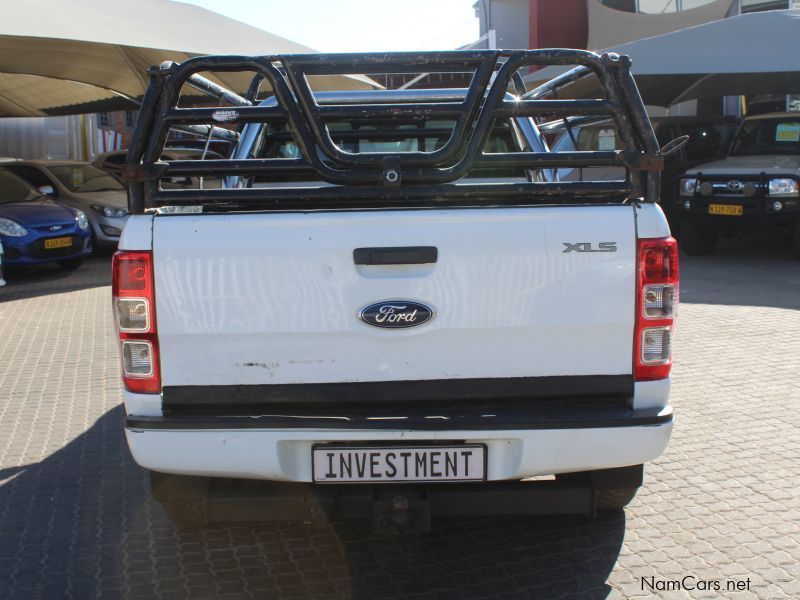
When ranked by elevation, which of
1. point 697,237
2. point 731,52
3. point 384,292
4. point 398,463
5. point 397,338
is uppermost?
point 731,52

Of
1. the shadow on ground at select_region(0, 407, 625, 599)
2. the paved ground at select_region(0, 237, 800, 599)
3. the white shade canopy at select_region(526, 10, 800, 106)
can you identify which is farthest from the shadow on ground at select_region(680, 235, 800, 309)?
the shadow on ground at select_region(0, 407, 625, 599)

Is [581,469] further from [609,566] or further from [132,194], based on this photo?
[132,194]

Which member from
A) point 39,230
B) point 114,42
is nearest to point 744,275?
point 39,230

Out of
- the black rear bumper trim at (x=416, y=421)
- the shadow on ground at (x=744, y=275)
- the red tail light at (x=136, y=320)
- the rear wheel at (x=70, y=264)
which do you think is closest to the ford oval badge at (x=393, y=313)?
the black rear bumper trim at (x=416, y=421)

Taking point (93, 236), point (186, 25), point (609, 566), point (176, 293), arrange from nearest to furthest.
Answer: point (176, 293), point (609, 566), point (93, 236), point (186, 25)

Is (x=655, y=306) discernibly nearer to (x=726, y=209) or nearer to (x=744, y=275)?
(x=744, y=275)

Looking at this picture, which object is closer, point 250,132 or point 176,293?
point 176,293

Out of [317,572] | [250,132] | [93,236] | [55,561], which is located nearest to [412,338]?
[317,572]

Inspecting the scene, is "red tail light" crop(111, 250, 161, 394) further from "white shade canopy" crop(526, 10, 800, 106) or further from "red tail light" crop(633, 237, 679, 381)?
"white shade canopy" crop(526, 10, 800, 106)

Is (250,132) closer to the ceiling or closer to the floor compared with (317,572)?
closer to the ceiling

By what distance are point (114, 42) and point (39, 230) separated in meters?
4.06

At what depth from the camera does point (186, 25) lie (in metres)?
17.6

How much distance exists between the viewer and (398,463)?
3115 mm

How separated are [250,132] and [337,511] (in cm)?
257
